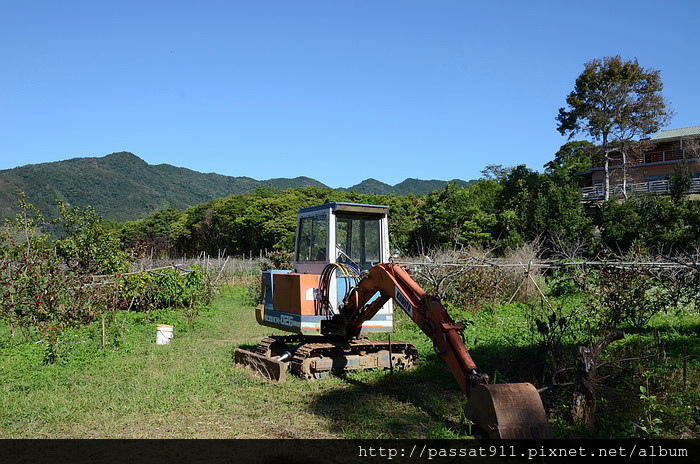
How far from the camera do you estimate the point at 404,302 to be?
666 cm

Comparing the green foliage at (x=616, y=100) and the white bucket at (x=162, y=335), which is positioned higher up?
the green foliage at (x=616, y=100)

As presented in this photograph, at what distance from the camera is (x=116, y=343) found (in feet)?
35.8

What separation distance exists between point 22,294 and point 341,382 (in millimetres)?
6966

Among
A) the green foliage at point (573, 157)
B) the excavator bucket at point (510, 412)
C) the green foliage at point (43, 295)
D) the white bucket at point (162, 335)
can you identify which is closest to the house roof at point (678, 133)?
the green foliage at point (573, 157)

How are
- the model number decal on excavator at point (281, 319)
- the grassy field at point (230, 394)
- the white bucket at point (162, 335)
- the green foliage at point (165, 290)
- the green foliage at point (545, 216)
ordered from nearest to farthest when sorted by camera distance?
the grassy field at point (230, 394) → the model number decal on excavator at point (281, 319) → the white bucket at point (162, 335) → the green foliage at point (165, 290) → the green foliage at point (545, 216)

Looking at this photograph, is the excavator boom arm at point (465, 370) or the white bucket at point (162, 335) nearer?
the excavator boom arm at point (465, 370)

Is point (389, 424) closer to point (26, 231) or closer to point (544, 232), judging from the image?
point (26, 231)

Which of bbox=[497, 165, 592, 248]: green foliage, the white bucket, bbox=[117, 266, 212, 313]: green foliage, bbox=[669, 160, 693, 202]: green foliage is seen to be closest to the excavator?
the white bucket

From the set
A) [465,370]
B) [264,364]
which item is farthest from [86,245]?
[465,370]

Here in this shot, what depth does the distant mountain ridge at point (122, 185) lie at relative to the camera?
84812 mm

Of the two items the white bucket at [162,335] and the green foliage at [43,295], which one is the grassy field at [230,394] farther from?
the green foliage at [43,295]

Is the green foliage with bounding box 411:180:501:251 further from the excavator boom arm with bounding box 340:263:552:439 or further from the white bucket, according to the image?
the excavator boom arm with bounding box 340:263:552:439

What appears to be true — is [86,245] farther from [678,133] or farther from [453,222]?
[678,133]

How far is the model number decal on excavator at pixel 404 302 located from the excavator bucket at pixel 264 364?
2540 mm
